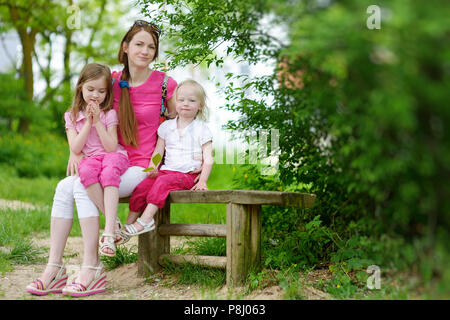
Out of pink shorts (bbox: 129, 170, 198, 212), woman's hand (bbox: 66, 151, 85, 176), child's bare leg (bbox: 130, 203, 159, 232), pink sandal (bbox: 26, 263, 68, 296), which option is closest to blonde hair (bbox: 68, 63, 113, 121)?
woman's hand (bbox: 66, 151, 85, 176)

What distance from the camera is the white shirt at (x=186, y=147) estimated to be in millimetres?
3617

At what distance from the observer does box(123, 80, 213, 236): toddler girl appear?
347 cm

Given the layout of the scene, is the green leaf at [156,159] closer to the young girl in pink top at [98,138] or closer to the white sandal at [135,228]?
the young girl in pink top at [98,138]

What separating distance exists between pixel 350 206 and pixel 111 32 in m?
14.1

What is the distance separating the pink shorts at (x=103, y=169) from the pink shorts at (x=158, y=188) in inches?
7.3

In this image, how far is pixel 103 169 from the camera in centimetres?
335

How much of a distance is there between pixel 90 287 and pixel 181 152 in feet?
3.59

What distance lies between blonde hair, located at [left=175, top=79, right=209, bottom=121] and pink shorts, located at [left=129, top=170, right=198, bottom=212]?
47 cm

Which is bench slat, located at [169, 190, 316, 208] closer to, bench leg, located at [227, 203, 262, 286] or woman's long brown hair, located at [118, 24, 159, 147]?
bench leg, located at [227, 203, 262, 286]

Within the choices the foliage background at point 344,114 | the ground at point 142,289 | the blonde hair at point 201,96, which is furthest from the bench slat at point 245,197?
the blonde hair at point 201,96

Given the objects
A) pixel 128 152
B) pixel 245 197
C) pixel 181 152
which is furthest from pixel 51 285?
pixel 245 197

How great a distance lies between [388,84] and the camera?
198cm
